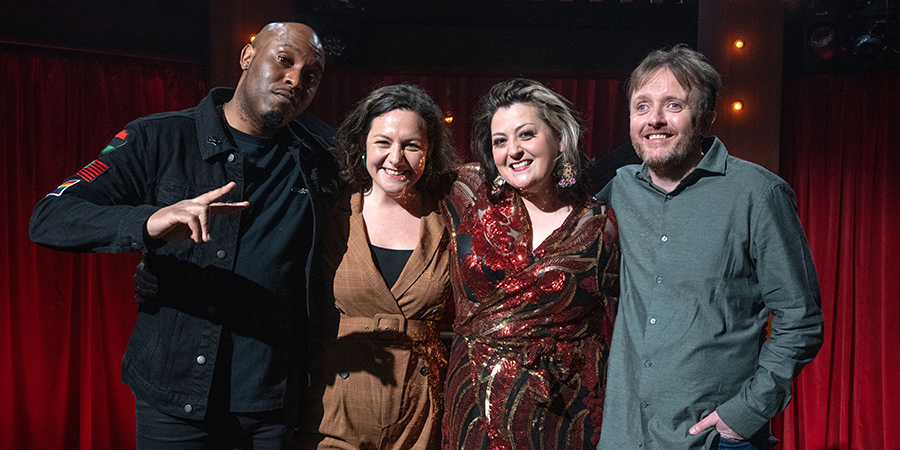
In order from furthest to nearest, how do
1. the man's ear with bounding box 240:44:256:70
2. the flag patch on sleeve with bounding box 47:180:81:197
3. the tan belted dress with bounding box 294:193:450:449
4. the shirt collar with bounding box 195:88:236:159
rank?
the man's ear with bounding box 240:44:256:70, the tan belted dress with bounding box 294:193:450:449, the shirt collar with bounding box 195:88:236:159, the flag patch on sleeve with bounding box 47:180:81:197

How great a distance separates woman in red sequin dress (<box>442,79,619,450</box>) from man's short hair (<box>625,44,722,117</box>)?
0.31 metres

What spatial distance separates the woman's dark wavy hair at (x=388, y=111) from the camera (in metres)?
2.13

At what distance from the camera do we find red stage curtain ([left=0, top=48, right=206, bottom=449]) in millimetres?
4406

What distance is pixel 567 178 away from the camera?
2.04m

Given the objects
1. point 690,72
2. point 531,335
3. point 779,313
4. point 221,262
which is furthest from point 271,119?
point 779,313

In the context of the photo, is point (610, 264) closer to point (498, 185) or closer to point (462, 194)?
point (498, 185)

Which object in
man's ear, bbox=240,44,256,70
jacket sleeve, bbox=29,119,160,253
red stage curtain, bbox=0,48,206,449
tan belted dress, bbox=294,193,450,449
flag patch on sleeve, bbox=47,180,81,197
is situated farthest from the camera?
red stage curtain, bbox=0,48,206,449

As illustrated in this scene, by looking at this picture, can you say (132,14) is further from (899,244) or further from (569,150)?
(899,244)

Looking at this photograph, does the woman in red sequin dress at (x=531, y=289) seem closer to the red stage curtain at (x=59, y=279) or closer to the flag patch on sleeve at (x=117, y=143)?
the flag patch on sleeve at (x=117, y=143)

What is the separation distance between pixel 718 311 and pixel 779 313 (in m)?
0.17

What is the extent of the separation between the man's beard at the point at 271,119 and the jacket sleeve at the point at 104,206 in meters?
0.36

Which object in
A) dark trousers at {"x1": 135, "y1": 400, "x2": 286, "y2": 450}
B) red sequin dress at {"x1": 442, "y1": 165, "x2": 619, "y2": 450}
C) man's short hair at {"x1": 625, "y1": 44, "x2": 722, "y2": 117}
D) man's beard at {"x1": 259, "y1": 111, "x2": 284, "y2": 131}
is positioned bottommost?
dark trousers at {"x1": 135, "y1": 400, "x2": 286, "y2": 450}

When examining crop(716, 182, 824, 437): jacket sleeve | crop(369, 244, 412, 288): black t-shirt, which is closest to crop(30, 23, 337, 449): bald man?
crop(369, 244, 412, 288): black t-shirt

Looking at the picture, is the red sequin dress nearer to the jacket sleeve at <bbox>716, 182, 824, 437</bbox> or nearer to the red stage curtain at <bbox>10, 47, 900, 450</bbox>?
the jacket sleeve at <bbox>716, 182, 824, 437</bbox>
